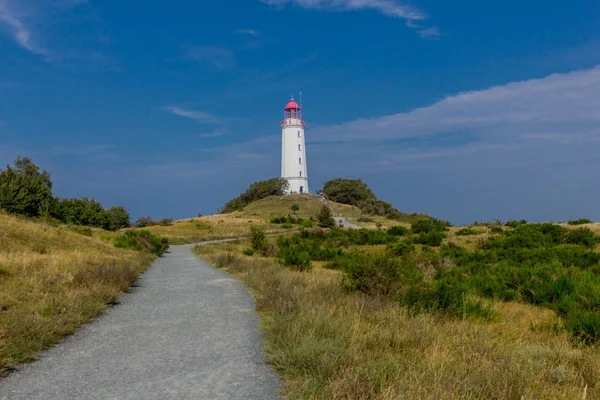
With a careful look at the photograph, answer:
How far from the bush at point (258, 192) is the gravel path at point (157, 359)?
8817 cm

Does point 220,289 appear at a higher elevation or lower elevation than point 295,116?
lower

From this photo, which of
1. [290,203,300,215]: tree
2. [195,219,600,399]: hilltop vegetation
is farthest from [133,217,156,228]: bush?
[195,219,600,399]: hilltop vegetation

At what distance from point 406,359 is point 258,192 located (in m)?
101

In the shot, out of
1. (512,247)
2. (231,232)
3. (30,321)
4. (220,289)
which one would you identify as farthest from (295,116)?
(30,321)

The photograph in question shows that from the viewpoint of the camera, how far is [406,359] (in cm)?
539

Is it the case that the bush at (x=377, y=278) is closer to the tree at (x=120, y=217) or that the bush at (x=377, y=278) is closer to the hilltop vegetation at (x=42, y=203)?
the hilltop vegetation at (x=42, y=203)

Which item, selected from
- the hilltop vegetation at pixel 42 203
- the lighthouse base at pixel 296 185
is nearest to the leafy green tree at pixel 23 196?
the hilltop vegetation at pixel 42 203

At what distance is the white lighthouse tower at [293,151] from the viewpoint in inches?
3610

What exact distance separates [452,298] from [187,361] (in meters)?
6.24

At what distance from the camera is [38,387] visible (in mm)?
4988

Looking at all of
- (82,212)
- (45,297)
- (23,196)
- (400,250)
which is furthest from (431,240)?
(82,212)

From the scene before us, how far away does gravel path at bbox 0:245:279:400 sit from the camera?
193 inches

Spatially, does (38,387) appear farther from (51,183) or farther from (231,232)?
(51,183)

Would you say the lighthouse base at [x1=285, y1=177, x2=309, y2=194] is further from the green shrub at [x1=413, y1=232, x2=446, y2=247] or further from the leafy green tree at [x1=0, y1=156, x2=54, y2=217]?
the green shrub at [x1=413, y1=232, x2=446, y2=247]
